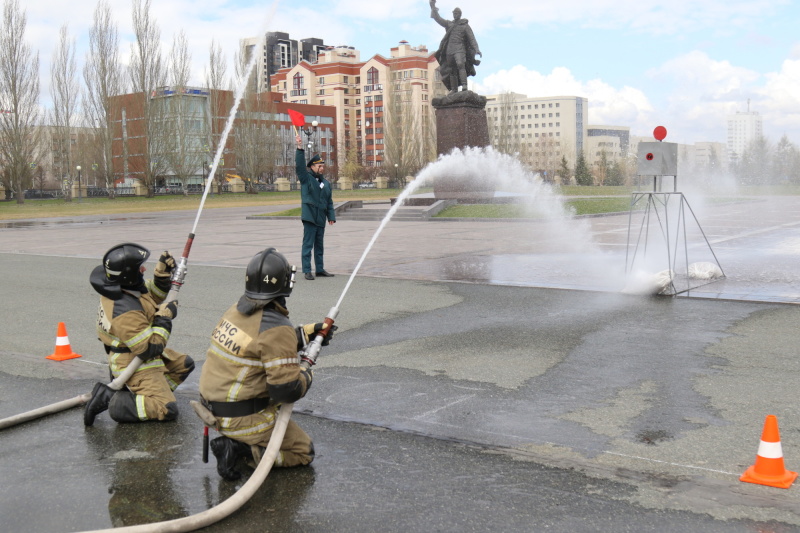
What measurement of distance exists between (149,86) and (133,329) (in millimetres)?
56568

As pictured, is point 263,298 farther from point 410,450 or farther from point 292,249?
point 292,249

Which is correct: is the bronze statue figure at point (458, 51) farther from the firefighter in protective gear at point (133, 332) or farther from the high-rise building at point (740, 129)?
the high-rise building at point (740, 129)

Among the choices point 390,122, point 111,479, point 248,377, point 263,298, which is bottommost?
point 111,479

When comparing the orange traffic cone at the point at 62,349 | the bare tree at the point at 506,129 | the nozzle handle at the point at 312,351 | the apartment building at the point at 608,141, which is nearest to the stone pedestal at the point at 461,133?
the orange traffic cone at the point at 62,349

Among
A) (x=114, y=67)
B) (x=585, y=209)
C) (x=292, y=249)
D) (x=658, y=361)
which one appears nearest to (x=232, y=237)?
(x=292, y=249)

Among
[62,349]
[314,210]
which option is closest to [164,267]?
[62,349]

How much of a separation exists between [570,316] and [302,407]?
4246mm

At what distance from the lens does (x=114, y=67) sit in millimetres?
57344

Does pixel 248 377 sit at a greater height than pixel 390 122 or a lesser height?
lesser

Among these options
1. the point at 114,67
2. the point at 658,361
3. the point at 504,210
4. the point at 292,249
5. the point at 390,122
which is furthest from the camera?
the point at 390,122

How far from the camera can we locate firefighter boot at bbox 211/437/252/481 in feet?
13.4

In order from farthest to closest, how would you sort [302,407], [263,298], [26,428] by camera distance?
[302,407]
[26,428]
[263,298]

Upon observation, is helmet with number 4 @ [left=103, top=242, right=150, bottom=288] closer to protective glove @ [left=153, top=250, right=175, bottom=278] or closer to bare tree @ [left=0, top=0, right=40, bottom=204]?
protective glove @ [left=153, top=250, right=175, bottom=278]

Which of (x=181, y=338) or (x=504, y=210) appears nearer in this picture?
(x=181, y=338)
